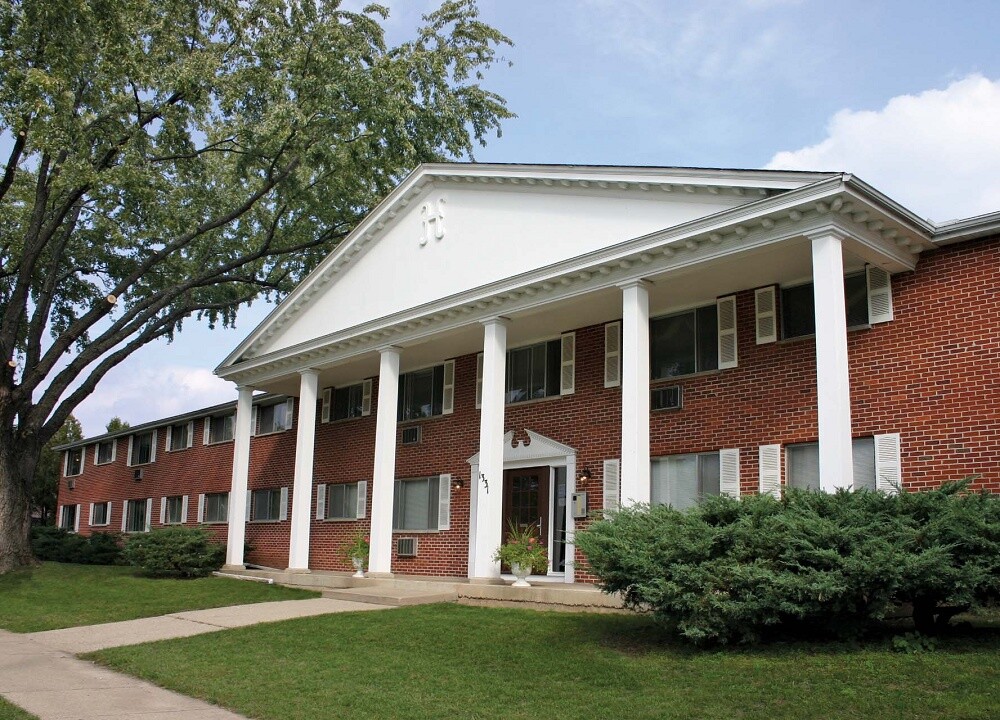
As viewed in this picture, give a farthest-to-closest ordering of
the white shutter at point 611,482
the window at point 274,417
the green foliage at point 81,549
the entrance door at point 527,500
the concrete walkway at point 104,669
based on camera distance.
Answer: the green foliage at point 81,549 → the window at point 274,417 → the entrance door at point 527,500 → the white shutter at point 611,482 → the concrete walkway at point 104,669

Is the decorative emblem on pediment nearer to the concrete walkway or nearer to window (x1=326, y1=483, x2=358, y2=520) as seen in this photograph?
the concrete walkway

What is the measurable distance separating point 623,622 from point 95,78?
57.5ft

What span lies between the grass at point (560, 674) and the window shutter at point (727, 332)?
474 cm

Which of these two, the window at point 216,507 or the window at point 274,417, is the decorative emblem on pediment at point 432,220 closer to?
the window at point 274,417

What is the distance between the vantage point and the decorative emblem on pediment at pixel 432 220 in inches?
692

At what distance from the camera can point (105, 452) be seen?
36.0 m

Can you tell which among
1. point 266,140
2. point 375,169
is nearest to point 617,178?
point 266,140

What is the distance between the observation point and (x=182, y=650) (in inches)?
450

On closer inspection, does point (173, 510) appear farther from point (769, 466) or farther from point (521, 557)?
point (769, 466)

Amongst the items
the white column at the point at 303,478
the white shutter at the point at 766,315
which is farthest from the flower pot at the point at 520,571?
the white column at the point at 303,478

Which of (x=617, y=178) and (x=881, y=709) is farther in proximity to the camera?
(x=617, y=178)

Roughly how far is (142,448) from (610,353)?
22.3 metres

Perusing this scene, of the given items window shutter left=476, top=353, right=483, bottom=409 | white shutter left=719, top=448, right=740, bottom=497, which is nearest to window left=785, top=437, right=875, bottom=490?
white shutter left=719, top=448, right=740, bottom=497

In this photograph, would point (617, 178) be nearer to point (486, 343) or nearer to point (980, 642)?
point (486, 343)
